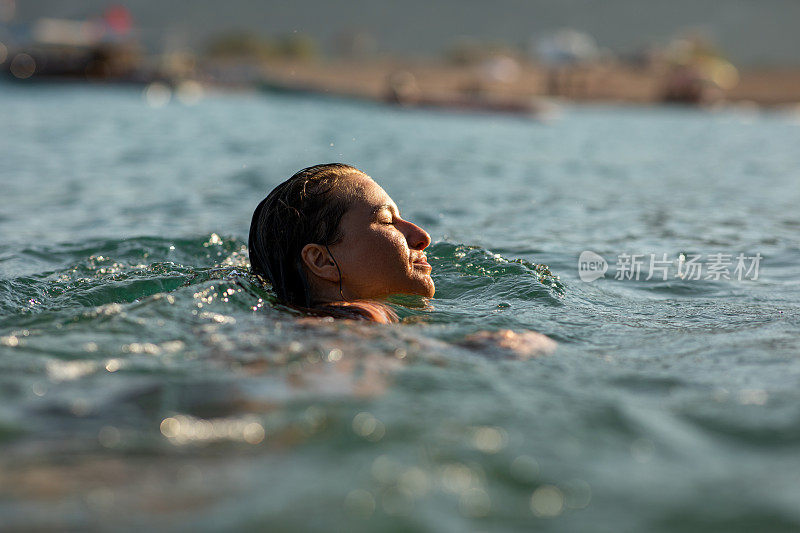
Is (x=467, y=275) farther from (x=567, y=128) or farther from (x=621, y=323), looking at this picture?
(x=567, y=128)

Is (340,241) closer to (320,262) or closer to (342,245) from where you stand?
(342,245)

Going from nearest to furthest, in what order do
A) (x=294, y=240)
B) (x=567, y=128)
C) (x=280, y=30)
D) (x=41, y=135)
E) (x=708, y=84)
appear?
(x=294, y=240) < (x=41, y=135) < (x=567, y=128) < (x=708, y=84) < (x=280, y=30)

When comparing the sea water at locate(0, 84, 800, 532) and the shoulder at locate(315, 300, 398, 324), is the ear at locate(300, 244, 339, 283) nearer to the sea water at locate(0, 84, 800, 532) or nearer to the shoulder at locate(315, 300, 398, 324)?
the shoulder at locate(315, 300, 398, 324)

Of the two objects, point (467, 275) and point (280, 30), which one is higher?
point (280, 30)

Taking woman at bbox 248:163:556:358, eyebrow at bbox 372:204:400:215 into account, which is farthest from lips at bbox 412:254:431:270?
eyebrow at bbox 372:204:400:215

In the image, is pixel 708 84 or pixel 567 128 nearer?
pixel 567 128

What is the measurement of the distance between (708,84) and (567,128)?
1975 centimetres

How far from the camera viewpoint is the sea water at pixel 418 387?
1.96m

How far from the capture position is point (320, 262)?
149 inches

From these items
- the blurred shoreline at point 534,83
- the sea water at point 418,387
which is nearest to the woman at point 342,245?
the sea water at point 418,387

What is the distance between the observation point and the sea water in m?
1.96

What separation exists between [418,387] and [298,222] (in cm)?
138

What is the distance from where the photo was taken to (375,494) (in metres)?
2.01

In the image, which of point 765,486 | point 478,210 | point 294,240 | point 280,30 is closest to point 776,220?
point 478,210
